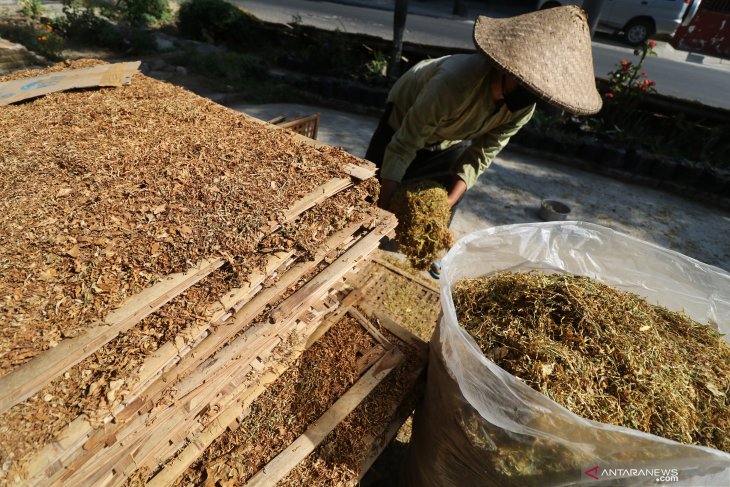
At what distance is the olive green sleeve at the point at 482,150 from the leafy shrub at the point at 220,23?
27.1 feet

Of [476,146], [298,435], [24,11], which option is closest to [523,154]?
[476,146]

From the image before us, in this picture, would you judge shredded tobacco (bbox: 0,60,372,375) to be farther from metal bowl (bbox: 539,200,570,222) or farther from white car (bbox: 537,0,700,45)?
white car (bbox: 537,0,700,45)

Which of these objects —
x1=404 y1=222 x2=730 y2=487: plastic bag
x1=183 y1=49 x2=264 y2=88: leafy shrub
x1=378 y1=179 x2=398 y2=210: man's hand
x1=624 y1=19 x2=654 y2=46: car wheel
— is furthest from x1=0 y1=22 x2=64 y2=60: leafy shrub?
x1=624 y1=19 x2=654 y2=46: car wheel

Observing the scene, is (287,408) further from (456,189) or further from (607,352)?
(456,189)

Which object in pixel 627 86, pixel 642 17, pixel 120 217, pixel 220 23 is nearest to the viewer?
pixel 120 217

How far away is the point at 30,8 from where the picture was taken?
8.20 m

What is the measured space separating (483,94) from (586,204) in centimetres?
330

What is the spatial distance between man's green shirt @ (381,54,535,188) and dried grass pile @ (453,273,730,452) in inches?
45.9

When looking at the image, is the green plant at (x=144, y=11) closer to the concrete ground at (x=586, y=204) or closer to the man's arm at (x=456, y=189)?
the concrete ground at (x=586, y=204)

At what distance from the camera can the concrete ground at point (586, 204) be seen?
4355 millimetres

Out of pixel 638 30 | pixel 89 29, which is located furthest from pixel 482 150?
pixel 638 30

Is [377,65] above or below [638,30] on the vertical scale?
below

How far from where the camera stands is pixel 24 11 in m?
8.18

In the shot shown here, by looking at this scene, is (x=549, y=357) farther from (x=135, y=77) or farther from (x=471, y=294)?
(x=135, y=77)
